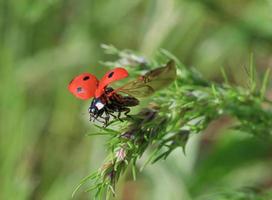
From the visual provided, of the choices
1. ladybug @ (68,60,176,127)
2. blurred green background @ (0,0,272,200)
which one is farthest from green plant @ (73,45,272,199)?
blurred green background @ (0,0,272,200)

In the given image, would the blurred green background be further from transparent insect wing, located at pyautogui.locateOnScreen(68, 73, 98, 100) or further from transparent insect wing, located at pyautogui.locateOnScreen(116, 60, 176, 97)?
transparent insect wing, located at pyautogui.locateOnScreen(116, 60, 176, 97)

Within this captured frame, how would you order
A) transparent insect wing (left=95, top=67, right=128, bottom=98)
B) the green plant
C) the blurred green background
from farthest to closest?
the blurred green background → transparent insect wing (left=95, top=67, right=128, bottom=98) → the green plant

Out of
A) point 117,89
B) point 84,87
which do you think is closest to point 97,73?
point 84,87

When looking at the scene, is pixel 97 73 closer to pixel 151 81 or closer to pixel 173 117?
pixel 173 117

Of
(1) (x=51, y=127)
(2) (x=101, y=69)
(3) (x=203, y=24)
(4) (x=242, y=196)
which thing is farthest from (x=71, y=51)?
(4) (x=242, y=196)

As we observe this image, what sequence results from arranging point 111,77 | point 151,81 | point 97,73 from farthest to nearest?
point 97,73 → point 111,77 → point 151,81

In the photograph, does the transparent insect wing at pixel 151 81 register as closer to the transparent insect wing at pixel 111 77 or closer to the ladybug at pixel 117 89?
the ladybug at pixel 117 89
